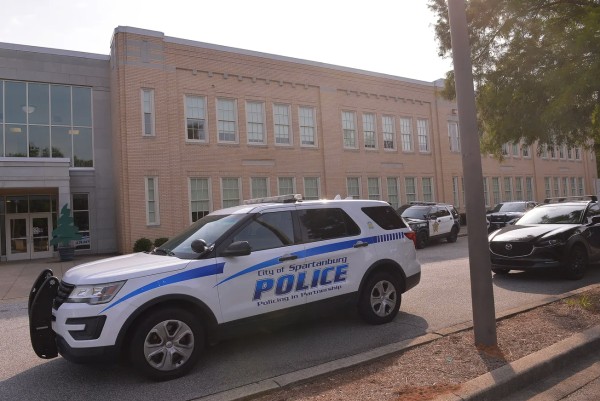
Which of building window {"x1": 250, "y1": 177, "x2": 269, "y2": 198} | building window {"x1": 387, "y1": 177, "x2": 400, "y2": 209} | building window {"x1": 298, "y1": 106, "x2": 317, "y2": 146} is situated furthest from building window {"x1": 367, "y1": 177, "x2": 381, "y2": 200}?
building window {"x1": 250, "y1": 177, "x2": 269, "y2": 198}

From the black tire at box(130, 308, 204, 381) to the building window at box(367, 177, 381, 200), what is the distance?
22.5 m

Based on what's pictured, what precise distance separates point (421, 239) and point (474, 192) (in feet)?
42.6

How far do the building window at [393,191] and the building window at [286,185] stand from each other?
706 cm

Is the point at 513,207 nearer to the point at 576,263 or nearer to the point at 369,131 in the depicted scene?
the point at 369,131

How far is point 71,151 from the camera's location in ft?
66.6

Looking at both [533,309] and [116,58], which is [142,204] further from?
[533,309]

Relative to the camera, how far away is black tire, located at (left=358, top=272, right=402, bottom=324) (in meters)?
5.95

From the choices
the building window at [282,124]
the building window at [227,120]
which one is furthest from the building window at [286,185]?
the building window at [227,120]

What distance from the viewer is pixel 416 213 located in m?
18.5

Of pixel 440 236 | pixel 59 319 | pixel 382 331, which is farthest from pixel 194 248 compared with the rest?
pixel 440 236

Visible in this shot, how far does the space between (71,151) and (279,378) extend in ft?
63.7

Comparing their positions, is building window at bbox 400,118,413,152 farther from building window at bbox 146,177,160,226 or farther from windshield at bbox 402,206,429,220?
building window at bbox 146,177,160,226

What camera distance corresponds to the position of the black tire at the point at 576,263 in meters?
8.77

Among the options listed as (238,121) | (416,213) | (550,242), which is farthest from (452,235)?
(238,121)
